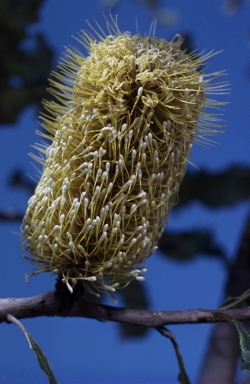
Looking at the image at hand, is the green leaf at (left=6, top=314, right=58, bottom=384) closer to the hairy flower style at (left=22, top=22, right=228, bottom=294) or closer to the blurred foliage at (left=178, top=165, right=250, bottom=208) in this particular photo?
the hairy flower style at (left=22, top=22, right=228, bottom=294)

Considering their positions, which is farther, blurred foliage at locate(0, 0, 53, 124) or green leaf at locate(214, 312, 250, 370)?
blurred foliage at locate(0, 0, 53, 124)

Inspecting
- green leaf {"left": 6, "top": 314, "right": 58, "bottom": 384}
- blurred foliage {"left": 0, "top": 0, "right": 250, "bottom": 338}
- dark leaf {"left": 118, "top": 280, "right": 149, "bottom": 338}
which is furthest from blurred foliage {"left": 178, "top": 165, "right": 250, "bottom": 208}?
green leaf {"left": 6, "top": 314, "right": 58, "bottom": 384}

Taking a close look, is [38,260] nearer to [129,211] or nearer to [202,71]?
[129,211]

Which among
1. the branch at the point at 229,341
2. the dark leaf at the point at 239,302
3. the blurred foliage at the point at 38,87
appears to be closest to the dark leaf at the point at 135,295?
the blurred foliage at the point at 38,87

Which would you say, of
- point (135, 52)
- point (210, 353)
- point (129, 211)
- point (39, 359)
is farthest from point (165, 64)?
point (210, 353)

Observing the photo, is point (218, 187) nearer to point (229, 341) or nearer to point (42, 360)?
point (229, 341)

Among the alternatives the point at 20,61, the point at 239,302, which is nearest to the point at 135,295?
the point at 239,302
